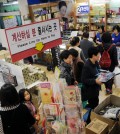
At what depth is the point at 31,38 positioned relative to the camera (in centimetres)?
285

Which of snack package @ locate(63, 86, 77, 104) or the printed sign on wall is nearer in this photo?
snack package @ locate(63, 86, 77, 104)

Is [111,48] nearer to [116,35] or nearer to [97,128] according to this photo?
[97,128]

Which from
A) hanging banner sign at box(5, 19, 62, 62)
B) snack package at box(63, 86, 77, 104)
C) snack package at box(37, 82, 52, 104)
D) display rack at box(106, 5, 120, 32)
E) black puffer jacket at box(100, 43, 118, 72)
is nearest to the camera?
snack package at box(63, 86, 77, 104)

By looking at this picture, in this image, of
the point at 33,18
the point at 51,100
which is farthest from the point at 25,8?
the point at 51,100

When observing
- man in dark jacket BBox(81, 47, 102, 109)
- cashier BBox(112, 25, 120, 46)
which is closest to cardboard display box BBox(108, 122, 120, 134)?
man in dark jacket BBox(81, 47, 102, 109)

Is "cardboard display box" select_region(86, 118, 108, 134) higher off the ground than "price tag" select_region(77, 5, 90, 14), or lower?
lower

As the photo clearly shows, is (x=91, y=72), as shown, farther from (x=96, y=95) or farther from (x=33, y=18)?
(x=33, y=18)

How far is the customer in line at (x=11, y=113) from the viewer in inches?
81.5

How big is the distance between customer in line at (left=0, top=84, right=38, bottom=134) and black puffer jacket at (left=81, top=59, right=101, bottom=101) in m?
1.24

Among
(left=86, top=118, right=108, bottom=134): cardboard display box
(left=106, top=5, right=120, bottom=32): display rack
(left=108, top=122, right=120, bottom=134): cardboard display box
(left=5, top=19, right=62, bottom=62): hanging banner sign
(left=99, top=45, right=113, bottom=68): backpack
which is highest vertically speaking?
(left=5, top=19, right=62, bottom=62): hanging banner sign

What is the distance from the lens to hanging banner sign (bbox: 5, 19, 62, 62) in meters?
2.63

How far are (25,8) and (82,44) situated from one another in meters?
2.98

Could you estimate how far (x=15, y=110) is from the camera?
6.92ft

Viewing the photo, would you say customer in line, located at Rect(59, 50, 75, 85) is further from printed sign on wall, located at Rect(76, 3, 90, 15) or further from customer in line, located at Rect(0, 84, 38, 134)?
printed sign on wall, located at Rect(76, 3, 90, 15)
